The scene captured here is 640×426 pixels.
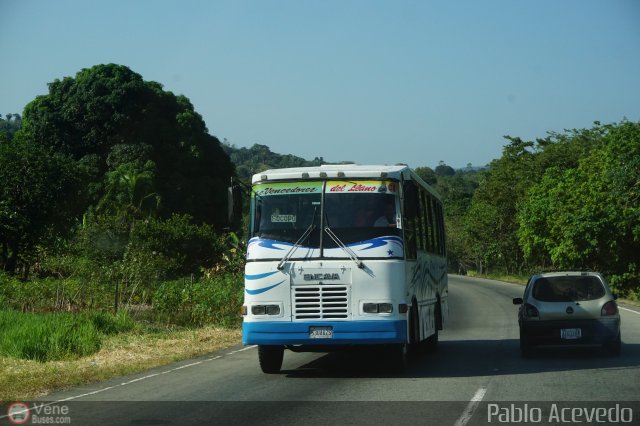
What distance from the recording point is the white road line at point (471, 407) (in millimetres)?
10039

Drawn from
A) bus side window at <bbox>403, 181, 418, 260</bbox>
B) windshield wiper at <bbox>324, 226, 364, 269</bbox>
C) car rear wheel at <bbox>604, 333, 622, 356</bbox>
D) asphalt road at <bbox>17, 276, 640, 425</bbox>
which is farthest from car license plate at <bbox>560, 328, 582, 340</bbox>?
windshield wiper at <bbox>324, 226, 364, 269</bbox>

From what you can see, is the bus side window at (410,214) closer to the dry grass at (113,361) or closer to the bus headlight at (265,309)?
the bus headlight at (265,309)

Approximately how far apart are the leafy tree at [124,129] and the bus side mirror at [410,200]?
128 feet

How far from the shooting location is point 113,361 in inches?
669

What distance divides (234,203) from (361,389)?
3574mm

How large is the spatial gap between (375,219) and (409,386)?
2.69 metres

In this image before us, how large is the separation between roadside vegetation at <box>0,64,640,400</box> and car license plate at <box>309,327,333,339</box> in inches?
138

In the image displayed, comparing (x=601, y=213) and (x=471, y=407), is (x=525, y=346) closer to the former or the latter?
(x=471, y=407)

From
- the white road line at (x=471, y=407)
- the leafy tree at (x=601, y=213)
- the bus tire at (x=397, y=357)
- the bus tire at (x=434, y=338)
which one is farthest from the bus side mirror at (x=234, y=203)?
the leafy tree at (x=601, y=213)

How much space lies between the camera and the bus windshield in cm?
1423

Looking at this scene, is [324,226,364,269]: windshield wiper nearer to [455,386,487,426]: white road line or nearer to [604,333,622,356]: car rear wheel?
[455,386,487,426]: white road line

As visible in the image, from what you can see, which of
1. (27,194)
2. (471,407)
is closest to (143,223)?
(27,194)

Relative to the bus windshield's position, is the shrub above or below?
below

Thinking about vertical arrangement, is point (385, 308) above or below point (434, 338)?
above
